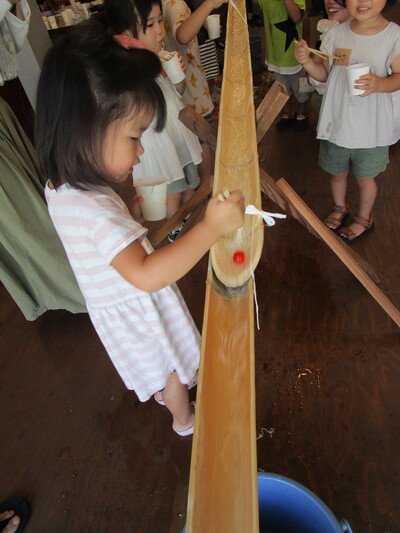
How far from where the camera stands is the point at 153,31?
5.85ft

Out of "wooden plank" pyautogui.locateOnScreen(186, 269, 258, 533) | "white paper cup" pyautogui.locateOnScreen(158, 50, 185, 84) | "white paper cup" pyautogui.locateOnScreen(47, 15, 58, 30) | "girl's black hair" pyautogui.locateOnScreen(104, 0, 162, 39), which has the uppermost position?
A: "white paper cup" pyautogui.locateOnScreen(47, 15, 58, 30)

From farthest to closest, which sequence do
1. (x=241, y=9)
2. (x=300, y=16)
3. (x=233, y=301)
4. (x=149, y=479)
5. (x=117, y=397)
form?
(x=300, y=16) → (x=241, y=9) → (x=117, y=397) → (x=149, y=479) → (x=233, y=301)

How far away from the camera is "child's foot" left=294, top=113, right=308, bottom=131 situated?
352cm

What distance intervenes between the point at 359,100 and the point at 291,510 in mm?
1739

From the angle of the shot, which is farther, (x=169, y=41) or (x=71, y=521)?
(x=169, y=41)

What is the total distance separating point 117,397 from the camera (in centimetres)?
181

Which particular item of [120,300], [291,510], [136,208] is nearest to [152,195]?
[136,208]

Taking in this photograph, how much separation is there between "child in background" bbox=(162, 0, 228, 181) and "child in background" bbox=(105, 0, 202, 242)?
189 mm

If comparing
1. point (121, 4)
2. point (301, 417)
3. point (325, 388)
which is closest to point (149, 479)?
point (301, 417)

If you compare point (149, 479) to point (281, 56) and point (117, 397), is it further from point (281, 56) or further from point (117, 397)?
point (281, 56)

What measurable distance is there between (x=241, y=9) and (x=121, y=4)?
1333 mm

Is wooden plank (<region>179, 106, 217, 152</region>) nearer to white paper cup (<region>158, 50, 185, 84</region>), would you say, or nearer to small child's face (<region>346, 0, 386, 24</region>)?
white paper cup (<region>158, 50, 185, 84</region>)

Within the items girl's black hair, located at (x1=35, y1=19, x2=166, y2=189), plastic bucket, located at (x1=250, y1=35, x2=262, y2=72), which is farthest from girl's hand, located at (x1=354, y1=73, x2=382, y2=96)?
plastic bucket, located at (x1=250, y1=35, x2=262, y2=72)

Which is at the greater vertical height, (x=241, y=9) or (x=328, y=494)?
(x=241, y=9)
